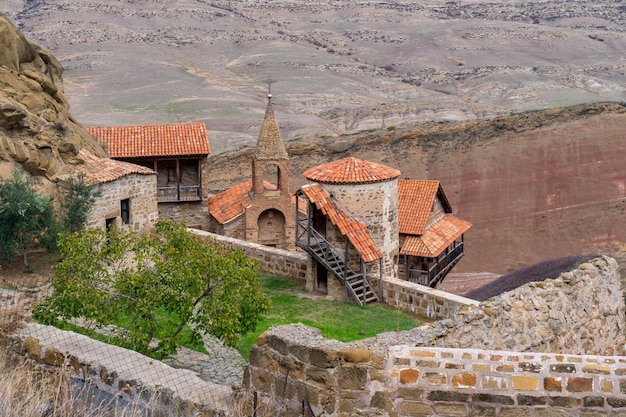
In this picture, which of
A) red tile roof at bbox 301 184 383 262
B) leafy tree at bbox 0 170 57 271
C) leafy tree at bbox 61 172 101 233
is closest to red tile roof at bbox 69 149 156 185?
leafy tree at bbox 61 172 101 233

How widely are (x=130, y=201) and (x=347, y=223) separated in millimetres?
7439

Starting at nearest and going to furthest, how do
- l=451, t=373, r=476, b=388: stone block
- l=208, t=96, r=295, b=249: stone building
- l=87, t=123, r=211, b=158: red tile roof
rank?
1. l=451, t=373, r=476, b=388: stone block
2. l=87, t=123, r=211, b=158: red tile roof
3. l=208, t=96, r=295, b=249: stone building

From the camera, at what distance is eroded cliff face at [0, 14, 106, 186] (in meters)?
21.6

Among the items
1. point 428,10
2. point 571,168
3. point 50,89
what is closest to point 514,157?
point 571,168

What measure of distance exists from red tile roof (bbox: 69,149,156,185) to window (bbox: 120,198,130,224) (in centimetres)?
97

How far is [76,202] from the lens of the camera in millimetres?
20906

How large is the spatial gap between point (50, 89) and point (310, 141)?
3495 cm

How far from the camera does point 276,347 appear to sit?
7578 millimetres

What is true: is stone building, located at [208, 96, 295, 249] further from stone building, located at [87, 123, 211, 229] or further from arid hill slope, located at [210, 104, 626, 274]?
arid hill slope, located at [210, 104, 626, 274]

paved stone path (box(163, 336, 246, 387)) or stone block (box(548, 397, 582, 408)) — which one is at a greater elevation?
stone block (box(548, 397, 582, 408))

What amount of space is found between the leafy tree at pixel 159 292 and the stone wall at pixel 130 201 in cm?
964

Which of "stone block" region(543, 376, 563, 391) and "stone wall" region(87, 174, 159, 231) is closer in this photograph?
"stone block" region(543, 376, 563, 391)

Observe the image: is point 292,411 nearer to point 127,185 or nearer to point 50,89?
point 127,185

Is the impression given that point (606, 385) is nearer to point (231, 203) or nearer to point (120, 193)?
point (120, 193)
